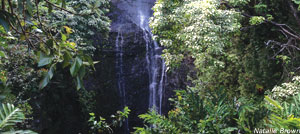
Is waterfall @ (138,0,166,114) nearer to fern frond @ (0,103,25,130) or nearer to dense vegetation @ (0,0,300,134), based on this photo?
dense vegetation @ (0,0,300,134)

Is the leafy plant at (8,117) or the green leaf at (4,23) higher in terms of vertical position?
the green leaf at (4,23)

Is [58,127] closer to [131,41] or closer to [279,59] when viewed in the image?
Answer: [131,41]

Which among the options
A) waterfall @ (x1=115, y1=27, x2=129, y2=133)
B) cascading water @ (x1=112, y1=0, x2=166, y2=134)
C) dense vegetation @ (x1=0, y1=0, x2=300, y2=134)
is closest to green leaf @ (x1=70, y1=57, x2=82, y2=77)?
dense vegetation @ (x1=0, y1=0, x2=300, y2=134)

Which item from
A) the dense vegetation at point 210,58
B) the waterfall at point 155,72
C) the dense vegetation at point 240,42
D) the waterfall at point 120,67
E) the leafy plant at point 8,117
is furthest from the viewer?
the waterfall at point 120,67

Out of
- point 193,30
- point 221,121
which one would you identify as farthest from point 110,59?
point 221,121

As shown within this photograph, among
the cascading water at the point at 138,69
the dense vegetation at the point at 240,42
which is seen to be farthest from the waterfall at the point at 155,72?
the dense vegetation at the point at 240,42

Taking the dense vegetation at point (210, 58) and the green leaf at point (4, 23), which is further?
the dense vegetation at point (210, 58)

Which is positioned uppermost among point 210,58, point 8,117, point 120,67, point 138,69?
point 210,58

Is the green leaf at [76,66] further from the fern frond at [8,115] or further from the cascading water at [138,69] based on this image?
the cascading water at [138,69]

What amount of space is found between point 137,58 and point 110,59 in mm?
1324

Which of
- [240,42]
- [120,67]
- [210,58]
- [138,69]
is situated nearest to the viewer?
[210,58]

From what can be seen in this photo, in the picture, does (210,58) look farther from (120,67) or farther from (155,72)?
(120,67)

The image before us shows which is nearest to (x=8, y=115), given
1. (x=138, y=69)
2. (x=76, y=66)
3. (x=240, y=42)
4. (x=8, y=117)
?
(x=8, y=117)

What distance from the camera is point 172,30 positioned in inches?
199
